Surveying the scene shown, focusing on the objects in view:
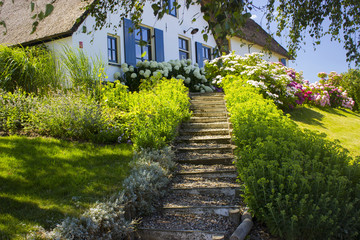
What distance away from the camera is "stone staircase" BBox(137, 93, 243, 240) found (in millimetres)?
3977

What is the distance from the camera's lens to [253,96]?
25.9 feet

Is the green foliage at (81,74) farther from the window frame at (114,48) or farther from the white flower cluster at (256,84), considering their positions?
the white flower cluster at (256,84)

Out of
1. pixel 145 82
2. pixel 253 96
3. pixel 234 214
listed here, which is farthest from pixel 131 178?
pixel 145 82

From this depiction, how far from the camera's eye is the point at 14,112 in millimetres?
7027

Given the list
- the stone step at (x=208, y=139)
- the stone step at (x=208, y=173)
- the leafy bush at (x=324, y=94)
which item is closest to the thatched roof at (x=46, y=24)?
the stone step at (x=208, y=139)

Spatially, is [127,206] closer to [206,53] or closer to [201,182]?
[201,182]

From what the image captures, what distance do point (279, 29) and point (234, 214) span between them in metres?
4.61

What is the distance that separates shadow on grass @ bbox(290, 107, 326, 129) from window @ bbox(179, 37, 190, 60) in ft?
17.4

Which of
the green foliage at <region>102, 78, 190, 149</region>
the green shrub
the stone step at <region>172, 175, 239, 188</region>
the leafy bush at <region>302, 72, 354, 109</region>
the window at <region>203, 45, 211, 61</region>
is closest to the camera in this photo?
the stone step at <region>172, 175, 239, 188</region>

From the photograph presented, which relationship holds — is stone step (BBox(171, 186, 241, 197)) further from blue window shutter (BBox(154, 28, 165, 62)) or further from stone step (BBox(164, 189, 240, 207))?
blue window shutter (BBox(154, 28, 165, 62))

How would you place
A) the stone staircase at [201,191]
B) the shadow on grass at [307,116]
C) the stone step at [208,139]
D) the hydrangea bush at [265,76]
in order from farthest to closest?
the shadow on grass at [307,116] → the hydrangea bush at [265,76] → the stone step at [208,139] → the stone staircase at [201,191]

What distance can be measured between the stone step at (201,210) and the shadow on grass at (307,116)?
7035mm

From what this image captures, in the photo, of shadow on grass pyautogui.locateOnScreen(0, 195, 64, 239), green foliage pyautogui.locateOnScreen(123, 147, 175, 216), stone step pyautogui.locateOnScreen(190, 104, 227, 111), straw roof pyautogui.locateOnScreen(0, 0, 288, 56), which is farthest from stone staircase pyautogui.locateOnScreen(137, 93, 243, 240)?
straw roof pyautogui.locateOnScreen(0, 0, 288, 56)

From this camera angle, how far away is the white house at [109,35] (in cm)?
960
